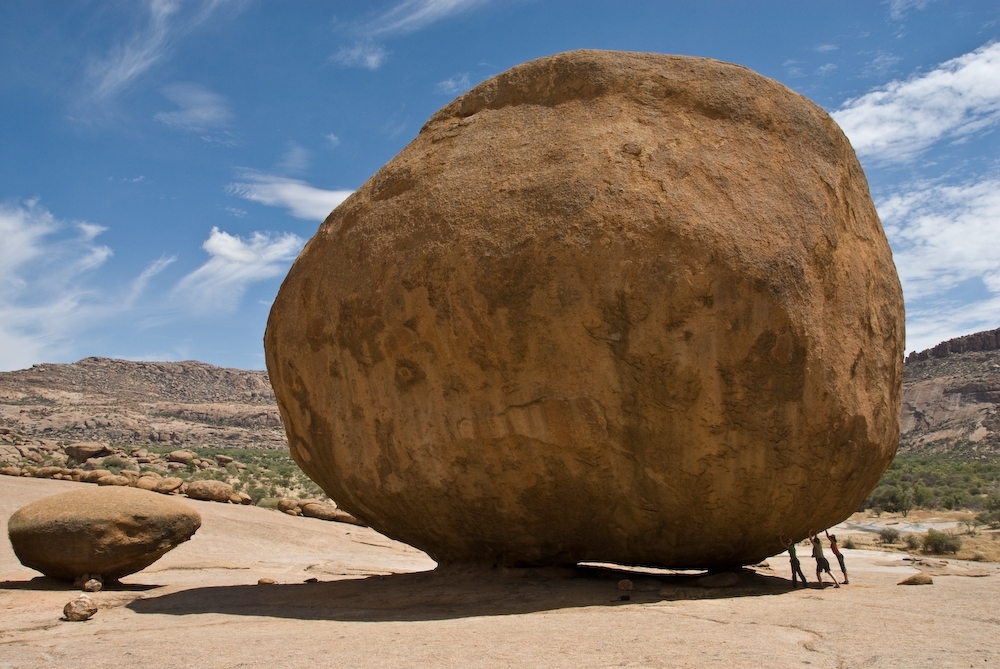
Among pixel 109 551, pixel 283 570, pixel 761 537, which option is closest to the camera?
pixel 761 537

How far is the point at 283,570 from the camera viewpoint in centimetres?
1131

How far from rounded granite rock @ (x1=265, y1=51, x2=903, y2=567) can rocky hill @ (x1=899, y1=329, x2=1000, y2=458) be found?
37308mm

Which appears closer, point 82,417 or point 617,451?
point 617,451

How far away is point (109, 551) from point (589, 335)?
6.35 m

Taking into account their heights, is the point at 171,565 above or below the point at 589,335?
below

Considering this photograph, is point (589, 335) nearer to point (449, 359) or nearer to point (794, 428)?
point (449, 359)

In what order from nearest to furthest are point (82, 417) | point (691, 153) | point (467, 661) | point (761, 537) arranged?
1. point (467, 661)
2. point (691, 153)
3. point (761, 537)
4. point (82, 417)

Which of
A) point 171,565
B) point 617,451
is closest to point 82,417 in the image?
point 171,565

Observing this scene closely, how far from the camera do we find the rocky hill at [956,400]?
4150 cm

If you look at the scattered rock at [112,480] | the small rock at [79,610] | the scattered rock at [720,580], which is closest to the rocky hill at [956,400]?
the scattered rock at [112,480]

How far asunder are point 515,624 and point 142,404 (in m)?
56.7

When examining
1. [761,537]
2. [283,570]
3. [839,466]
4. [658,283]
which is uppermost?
[658,283]

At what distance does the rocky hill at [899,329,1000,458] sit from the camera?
4150 centimetres

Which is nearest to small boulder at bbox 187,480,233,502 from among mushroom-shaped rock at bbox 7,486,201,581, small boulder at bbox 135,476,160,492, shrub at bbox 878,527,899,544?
small boulder at bbox 135,476,160,492
